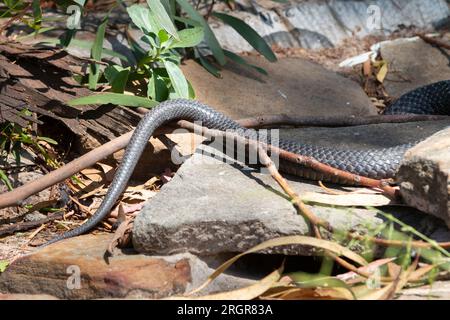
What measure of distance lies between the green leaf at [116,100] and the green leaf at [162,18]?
504 mm

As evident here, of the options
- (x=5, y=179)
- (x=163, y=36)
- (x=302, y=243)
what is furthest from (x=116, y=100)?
(x=302, y=243)

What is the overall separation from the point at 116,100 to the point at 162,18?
59 cm

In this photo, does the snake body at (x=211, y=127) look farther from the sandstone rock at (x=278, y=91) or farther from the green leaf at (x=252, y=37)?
the green leaf at (x=252, y=37)

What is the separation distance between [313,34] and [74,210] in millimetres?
3320

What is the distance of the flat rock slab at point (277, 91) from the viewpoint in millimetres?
5562

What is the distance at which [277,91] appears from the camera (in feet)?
19.2

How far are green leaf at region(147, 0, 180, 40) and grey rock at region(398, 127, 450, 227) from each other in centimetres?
159

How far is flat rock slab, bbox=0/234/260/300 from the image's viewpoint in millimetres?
3477

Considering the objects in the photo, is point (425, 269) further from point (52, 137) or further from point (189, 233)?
point (52, 137)

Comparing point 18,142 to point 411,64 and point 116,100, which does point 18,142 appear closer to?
point 116,100

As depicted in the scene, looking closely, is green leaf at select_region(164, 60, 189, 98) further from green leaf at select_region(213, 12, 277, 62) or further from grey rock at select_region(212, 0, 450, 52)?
grey rock at select_region(212, 0, 450, 52)

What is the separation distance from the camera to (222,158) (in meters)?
4.41

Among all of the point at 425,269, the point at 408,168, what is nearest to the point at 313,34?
the point at 408,168
